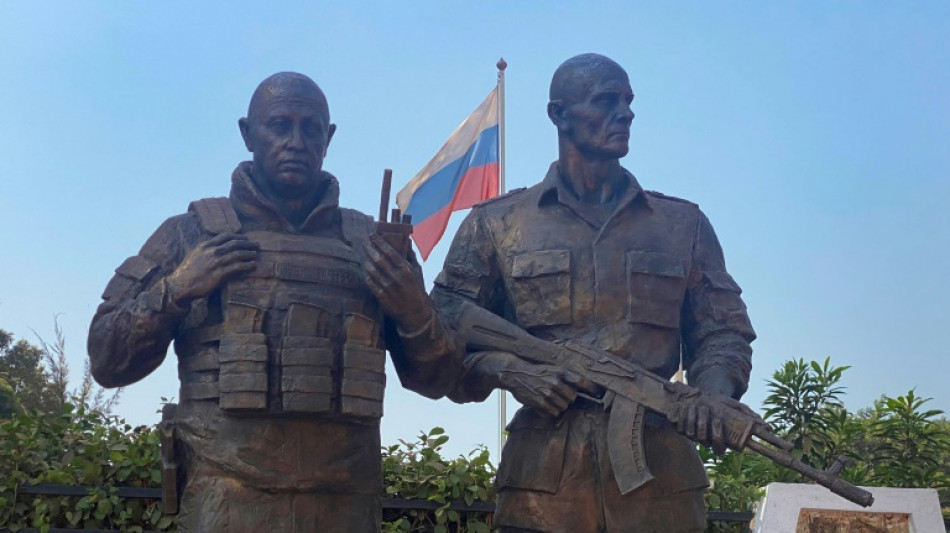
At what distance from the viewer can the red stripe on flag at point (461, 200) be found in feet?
41.8

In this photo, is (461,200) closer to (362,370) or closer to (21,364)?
(362,370)

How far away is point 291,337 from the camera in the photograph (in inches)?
183

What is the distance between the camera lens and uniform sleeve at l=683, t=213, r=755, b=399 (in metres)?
5.22

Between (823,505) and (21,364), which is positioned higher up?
(21,364)

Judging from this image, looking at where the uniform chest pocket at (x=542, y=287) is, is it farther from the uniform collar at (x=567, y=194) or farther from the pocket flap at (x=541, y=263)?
the uniform collar at (x=567, y=194)

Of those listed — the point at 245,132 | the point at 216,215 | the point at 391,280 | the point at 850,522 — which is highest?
the point at 245,132

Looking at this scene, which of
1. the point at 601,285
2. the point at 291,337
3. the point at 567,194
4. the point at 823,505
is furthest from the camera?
the point at 823,505

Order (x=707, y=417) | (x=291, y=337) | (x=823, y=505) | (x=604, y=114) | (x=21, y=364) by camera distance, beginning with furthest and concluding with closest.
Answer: (x=21, y=364), (x=823, y=505), (x=604, y=114), (x=707, y=417), (x=291, y=337)

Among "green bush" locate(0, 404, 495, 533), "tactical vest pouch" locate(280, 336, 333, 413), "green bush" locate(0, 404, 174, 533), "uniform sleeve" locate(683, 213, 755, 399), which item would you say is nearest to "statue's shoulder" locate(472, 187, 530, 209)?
"uniform sleeve" locate(683, 213, 755, 399)

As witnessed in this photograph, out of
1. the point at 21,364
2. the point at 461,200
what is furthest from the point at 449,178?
the point at 21,364

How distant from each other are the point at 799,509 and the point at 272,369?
415 cm

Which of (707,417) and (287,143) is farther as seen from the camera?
(287,143)

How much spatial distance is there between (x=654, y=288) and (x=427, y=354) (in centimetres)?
116

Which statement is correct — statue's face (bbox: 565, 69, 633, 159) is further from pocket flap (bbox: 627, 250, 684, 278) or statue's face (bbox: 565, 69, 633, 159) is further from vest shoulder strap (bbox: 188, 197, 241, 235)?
vest shoulder strap (bbox: 188, 197, 241, 235)
